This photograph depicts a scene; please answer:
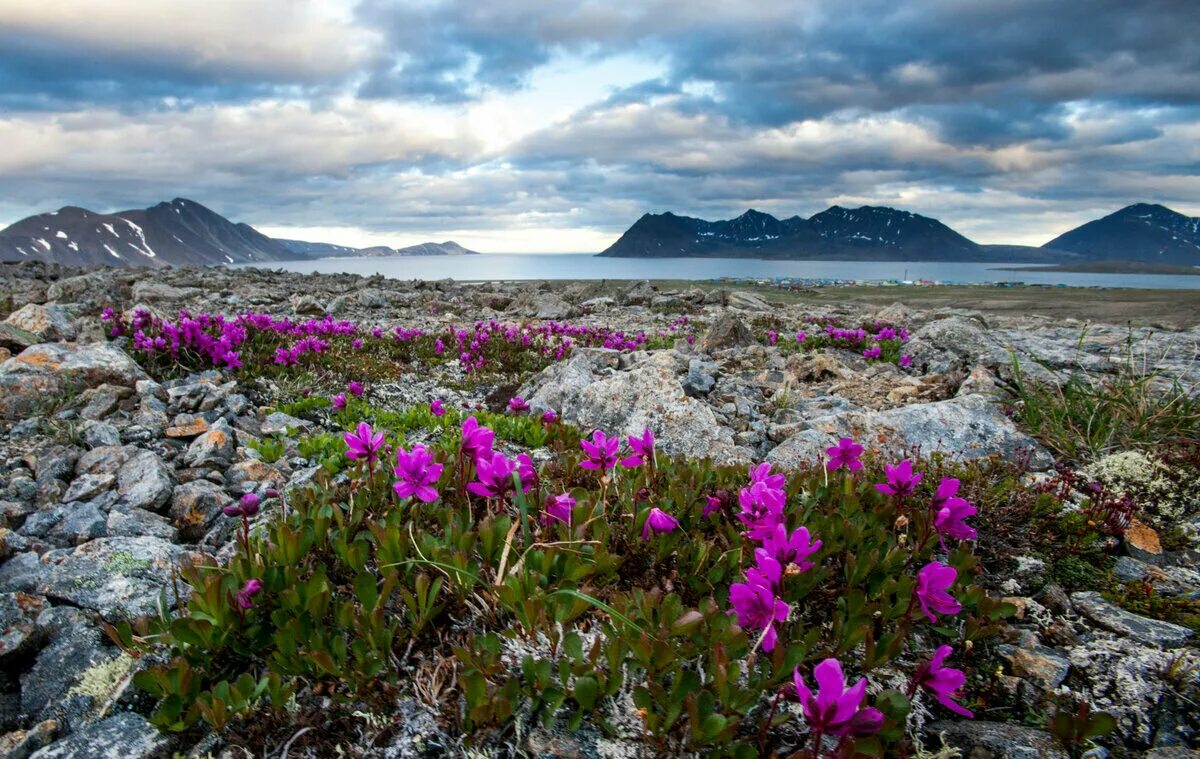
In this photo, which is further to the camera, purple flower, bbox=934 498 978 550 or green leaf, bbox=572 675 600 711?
purple flower, bbox=934 498 978 550

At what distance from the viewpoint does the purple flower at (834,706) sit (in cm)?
173

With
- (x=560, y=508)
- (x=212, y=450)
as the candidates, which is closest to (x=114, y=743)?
(x=560, y=508)

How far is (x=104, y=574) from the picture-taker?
3.34m

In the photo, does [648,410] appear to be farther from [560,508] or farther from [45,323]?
[45,323]

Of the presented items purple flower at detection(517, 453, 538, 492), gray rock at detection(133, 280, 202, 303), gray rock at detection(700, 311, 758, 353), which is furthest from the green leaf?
gray rock at detection(133, 280, 202, 303)

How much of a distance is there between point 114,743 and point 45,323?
8741mm

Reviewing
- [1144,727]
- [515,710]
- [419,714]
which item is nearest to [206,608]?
[419,714]

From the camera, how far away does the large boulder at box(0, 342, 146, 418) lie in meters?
6.50

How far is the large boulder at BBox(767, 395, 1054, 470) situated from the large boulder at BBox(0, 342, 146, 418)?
7.35 metres

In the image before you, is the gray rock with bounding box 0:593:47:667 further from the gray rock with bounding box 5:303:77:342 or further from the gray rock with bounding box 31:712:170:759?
the gray rock with bounding box 5:303:77:342

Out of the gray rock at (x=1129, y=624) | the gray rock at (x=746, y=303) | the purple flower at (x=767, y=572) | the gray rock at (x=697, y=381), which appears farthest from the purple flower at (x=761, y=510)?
the gray rock at (x=746, y=303)

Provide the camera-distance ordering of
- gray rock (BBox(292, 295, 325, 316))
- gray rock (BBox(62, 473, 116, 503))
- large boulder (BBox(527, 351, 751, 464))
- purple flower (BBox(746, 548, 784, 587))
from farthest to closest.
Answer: gray rock (BBox(292, 295, 325, 316)) < large boulder (BBox(527, 351, 751, 464)) < gray rock (BBox(62, 473, 116, 503)) < purple flower (BBox(746, 548, 784, 587))

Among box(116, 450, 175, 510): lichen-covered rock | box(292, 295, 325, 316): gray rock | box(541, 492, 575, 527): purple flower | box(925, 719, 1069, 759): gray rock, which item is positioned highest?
box(292, 295, 325, 316): gray rock

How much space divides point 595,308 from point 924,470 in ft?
62.2
